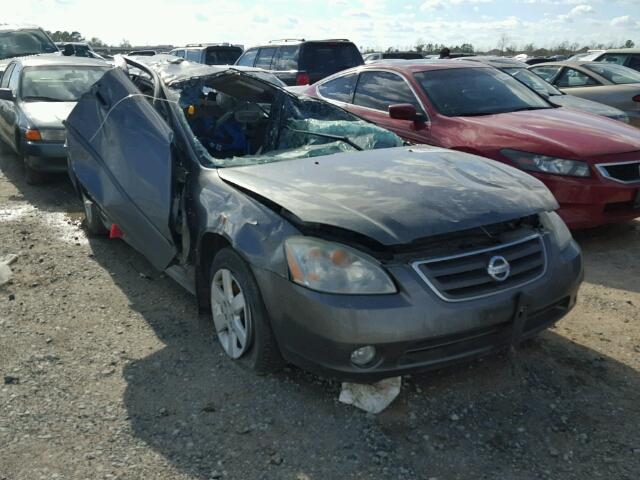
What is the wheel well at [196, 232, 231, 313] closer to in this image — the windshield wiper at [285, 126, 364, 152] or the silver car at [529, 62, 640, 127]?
the windshield wiper at [285, 126, 364, 152]

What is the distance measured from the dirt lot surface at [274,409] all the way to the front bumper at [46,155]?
3426mm

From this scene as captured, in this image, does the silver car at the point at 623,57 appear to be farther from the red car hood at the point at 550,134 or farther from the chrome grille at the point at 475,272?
the chrome grille at the point at 475,272

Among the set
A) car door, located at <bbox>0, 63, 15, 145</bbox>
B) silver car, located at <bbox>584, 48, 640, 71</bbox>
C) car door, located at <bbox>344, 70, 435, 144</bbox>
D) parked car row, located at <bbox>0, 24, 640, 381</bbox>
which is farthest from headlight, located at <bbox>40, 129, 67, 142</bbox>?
silver car, located at <bbox>584, 48, 640, 71</bbox>

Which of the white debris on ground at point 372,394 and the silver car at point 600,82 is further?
the silver car at point 600,82

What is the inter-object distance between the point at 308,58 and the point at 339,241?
33.9 feet

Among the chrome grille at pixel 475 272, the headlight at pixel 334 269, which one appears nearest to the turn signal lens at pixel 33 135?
the headlight at pixel 334 269

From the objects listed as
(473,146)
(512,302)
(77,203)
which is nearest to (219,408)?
(512,302)

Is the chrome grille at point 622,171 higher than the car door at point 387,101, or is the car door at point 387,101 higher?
the car door at point 387,101

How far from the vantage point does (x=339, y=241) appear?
2.87 meters

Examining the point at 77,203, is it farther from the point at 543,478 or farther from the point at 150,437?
the point at 543,478

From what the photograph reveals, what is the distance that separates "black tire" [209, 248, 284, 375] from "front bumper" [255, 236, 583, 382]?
0.32ft

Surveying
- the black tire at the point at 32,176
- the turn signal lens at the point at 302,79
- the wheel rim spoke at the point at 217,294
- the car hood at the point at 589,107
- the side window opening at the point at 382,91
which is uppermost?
the side window opening at the point at 382,91

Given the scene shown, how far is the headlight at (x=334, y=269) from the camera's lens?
273 centimetres

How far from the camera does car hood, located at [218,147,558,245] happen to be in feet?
9.35
